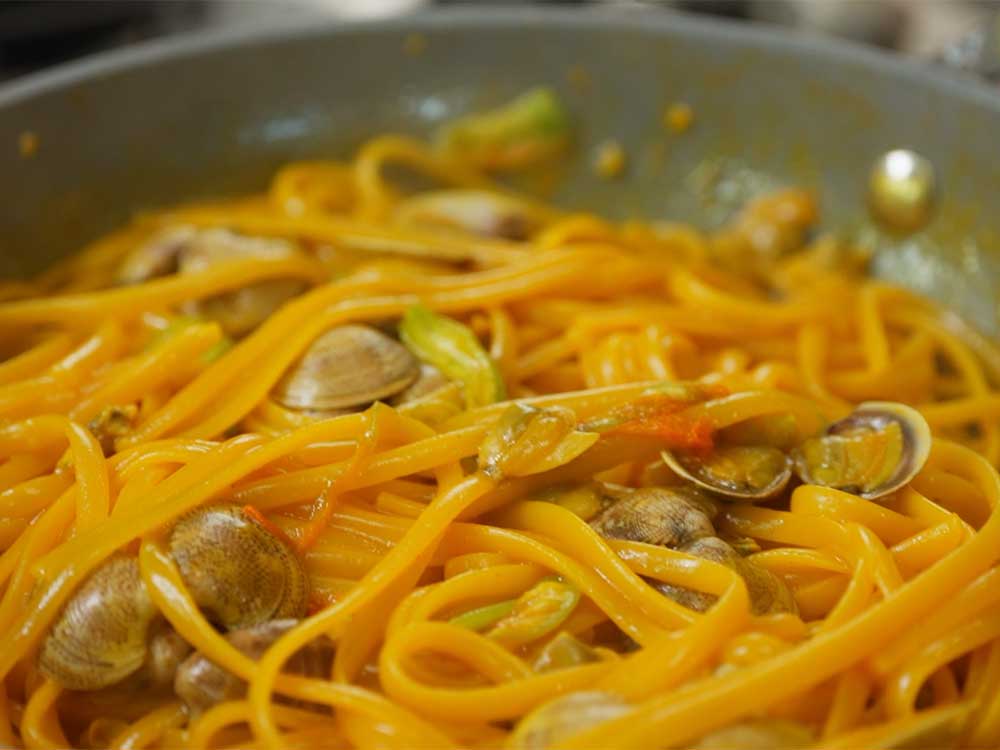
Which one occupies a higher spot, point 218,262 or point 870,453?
point 218,262

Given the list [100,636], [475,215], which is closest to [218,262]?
[475,215]

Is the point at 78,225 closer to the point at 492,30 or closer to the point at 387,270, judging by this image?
the point at 387,270

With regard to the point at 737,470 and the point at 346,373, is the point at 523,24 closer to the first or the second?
the point at 346,373

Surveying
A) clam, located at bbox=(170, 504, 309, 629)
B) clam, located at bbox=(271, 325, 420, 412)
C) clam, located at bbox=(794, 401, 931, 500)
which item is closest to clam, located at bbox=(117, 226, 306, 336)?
clam, located at bbox=(271, 325, 420, 412)

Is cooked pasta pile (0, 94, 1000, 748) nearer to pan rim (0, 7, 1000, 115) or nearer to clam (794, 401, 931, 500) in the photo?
clam (794, 401, 931, 500)

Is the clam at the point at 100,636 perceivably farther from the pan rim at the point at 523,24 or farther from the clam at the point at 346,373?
the pan rim at the point at 523,24

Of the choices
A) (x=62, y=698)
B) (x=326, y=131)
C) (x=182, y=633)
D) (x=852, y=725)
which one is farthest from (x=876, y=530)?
(x=326, y=131)
